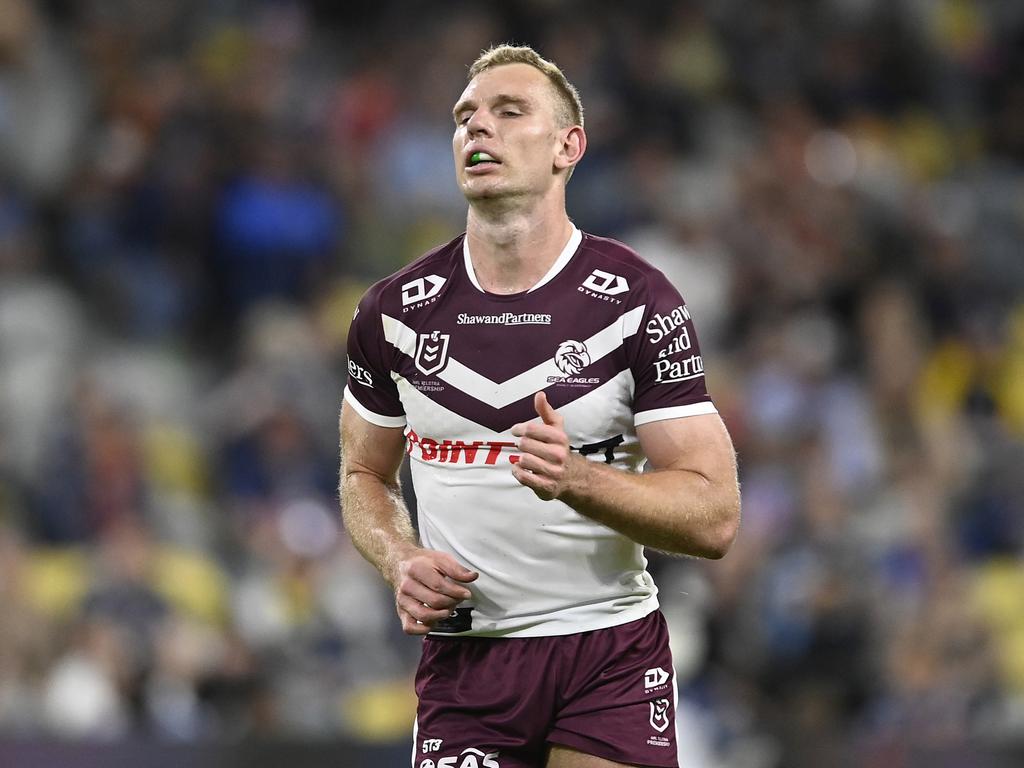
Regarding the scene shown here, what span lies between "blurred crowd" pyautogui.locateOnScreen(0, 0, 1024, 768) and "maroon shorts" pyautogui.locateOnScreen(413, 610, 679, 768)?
3.44m

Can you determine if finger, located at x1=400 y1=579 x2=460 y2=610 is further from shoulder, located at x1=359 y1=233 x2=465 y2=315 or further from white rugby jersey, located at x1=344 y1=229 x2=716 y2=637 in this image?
shoulder, located at x1=359 y1=233 x2=465 y2=315

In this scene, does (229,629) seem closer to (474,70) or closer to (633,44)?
(474,70)

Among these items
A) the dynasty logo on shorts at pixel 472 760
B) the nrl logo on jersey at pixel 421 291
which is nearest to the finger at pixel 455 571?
the dynasty logo on shorts at pixel 472 760

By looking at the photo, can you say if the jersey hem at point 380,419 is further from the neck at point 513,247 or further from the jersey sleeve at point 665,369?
the jersey sleeve at point 665,369

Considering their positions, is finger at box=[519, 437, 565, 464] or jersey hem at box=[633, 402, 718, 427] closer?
finger at box=[519, 437, 565, 464]

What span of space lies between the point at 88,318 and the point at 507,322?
6875 mm

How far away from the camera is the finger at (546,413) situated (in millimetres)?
4129

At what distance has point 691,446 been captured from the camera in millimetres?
4492

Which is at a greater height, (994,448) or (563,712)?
(994,448)

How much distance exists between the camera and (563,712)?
14.8 ft

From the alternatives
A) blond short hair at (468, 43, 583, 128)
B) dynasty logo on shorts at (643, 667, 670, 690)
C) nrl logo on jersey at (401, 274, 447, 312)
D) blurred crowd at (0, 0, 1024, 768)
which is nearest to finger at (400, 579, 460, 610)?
dynasty logo on shorts at (643, 667, 670, 690)

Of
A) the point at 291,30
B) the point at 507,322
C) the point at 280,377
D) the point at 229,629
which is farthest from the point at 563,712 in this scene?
the point at 291,30

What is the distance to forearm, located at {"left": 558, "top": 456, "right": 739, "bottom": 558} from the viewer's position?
419 centimetres

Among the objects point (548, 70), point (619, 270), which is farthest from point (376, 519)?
point (548, 70)
